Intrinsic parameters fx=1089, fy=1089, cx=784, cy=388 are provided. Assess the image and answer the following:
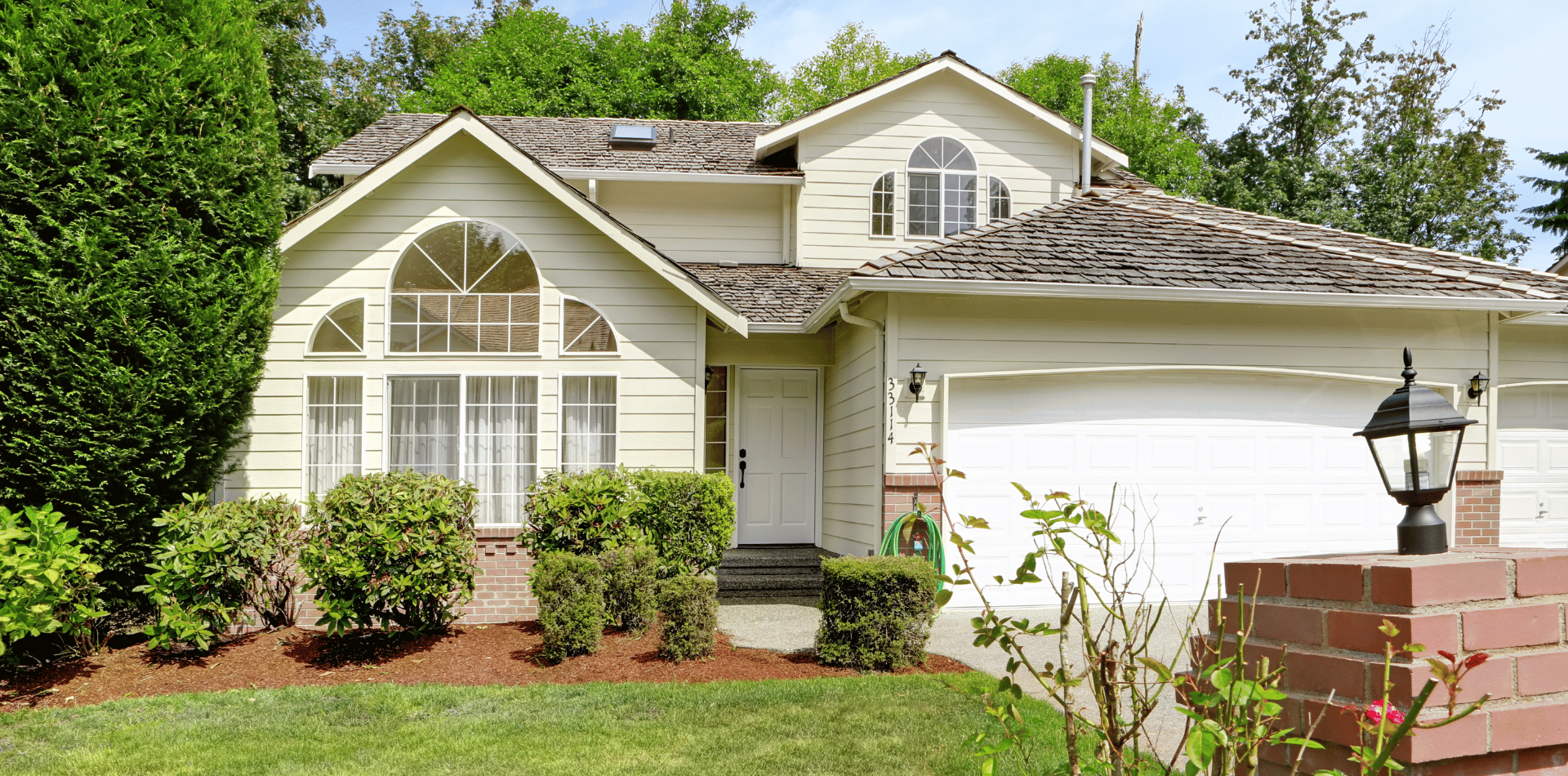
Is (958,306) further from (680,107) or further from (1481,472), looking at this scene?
(680,107)

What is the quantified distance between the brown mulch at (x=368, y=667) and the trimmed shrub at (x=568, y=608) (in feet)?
0.37

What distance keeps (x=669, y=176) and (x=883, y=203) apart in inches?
111

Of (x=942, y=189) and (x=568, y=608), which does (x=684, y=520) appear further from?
(x=942, y=189)

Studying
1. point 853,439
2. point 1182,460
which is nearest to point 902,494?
point 853,439

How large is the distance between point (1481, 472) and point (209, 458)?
11934 millimetres

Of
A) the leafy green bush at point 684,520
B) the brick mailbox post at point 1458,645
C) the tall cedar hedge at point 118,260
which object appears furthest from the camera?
the leafy green bush at point 684,520

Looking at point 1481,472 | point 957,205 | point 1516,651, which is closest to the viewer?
point 1516,651

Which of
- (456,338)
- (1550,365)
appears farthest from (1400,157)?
(456,338)

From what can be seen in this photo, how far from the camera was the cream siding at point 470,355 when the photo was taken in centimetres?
1072

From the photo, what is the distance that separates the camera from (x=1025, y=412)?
410 inches

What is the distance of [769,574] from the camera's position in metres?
11.9

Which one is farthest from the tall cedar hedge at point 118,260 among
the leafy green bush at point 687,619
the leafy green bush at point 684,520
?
the leafy green bush at point 687,619

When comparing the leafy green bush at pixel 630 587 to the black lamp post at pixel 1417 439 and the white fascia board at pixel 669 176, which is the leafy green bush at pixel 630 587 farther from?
the white fascia board at pixel 669 176

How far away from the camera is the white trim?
35.9 ft
